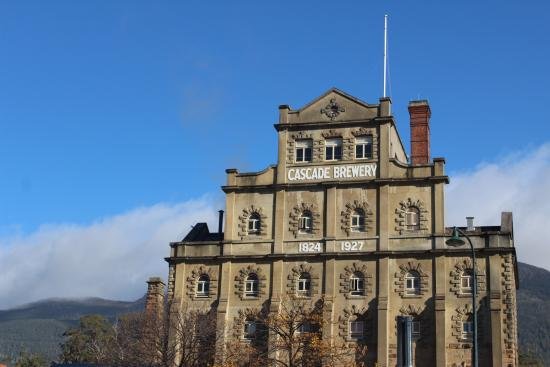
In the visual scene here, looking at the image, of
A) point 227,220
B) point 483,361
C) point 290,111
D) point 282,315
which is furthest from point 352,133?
point 483,361

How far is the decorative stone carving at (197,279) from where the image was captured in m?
56.2

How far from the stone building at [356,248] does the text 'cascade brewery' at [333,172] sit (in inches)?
2.9

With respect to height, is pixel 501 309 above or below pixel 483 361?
above

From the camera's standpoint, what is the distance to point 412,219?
53.5 metres

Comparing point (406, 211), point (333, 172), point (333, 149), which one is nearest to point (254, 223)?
point (333, 172)

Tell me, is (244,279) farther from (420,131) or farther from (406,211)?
(420,131)

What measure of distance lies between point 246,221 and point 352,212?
746 centimetres

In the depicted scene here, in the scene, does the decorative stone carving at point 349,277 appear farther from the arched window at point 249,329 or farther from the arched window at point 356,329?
the arched window at point 249,329

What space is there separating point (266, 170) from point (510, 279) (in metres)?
18.0

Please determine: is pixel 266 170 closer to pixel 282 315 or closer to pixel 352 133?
pixel 352 133

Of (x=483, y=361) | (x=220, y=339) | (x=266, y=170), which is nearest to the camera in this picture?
(x=483, y=361)

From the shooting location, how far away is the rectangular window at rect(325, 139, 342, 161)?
185ft

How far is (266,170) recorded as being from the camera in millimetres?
57469

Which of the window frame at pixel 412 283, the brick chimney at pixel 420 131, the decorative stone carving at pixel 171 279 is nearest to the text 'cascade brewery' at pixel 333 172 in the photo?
the brick chimney at pixel 420 131
